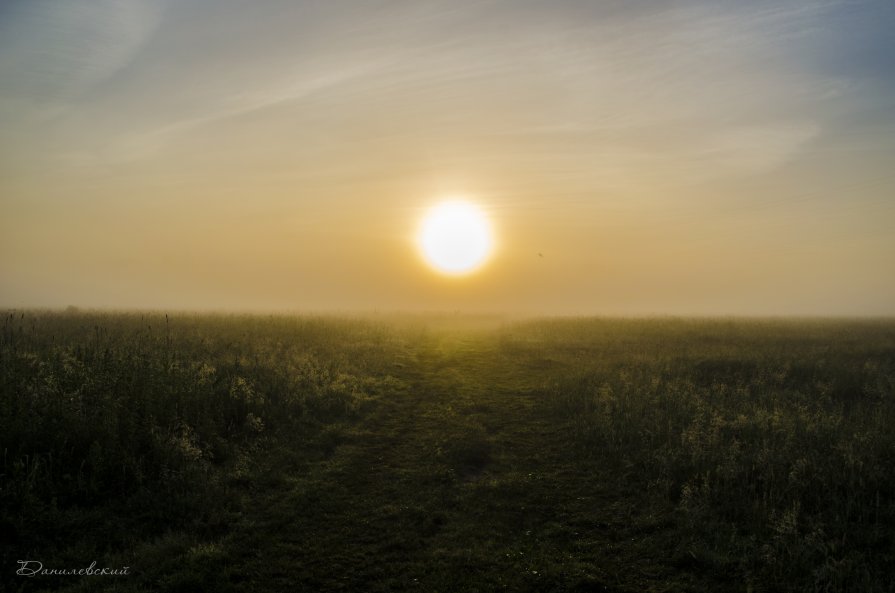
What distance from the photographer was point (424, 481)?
10.5 m

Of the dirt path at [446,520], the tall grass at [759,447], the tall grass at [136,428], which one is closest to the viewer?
the dirt path at [446,520]

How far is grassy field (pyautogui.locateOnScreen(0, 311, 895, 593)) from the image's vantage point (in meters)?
7.17

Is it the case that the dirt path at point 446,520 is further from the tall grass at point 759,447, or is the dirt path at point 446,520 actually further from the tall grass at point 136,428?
the tall grass at point 136,428

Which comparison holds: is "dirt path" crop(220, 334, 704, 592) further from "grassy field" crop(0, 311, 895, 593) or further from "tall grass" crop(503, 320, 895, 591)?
"tall grass" crop(503, 320, 895, 591)

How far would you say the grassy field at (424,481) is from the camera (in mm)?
7168

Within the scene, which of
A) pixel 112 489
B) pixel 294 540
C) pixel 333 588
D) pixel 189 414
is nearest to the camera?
pixel 333 588

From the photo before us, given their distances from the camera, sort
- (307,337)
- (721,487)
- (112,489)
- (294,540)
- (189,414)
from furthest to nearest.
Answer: (307,337), (189,414), (721,487), (112,489), (294,540)

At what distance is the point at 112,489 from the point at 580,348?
922 inches

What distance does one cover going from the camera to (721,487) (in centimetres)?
964

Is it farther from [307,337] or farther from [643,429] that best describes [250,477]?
[307,337]

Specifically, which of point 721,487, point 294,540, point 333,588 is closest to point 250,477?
point 294,540

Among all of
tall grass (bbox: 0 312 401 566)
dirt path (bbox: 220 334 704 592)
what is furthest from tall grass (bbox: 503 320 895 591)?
tall grass (bbox: 0 312 401 566)

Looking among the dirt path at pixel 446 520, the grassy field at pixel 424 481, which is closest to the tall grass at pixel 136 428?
the grassy field at pixel 424 481

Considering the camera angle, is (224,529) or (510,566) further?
(224,529)
